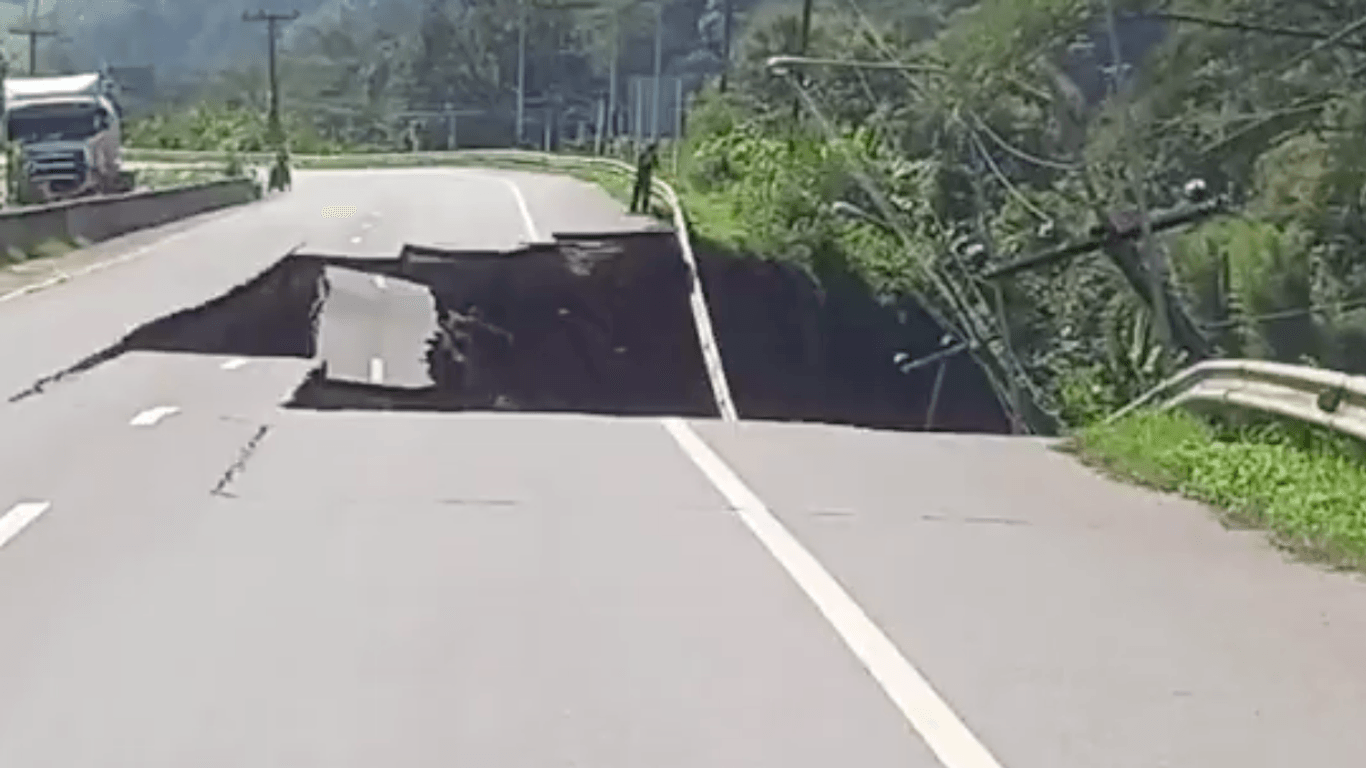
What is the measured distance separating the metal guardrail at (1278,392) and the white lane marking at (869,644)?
3611 millimetres

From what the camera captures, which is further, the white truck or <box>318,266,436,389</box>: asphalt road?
the white truck

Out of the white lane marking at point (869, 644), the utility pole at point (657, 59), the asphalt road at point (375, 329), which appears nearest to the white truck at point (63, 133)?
the asphalt road at point (375, 329)

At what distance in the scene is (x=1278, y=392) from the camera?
15.5 meters

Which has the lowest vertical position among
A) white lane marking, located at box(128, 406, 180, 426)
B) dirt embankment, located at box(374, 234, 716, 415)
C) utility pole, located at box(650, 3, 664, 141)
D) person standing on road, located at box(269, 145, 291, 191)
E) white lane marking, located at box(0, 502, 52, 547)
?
person standing on road, located at box(269, 145, 291, 191)

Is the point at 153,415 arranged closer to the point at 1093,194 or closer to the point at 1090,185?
the point at 1093,194

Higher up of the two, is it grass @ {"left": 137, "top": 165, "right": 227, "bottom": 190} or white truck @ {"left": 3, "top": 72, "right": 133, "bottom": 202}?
white truck @ {"left": 3, "top": 72, "right": 133, "bottom": 202}

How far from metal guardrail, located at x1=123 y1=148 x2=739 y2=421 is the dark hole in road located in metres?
0.33

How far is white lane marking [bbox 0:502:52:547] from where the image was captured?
11.1 m

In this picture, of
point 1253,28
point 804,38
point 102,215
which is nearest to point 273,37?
point 804,38

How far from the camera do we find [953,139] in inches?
2162

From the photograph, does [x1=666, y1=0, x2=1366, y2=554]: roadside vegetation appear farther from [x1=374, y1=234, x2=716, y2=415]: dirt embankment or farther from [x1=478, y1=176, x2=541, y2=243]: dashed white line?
[x1=374, y1=234, x2=716, y2=415]: dirt embankment

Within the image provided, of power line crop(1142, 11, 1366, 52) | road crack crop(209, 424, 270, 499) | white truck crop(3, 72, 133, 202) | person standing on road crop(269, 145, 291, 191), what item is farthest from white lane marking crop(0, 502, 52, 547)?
person standing on road crop(269, 145, 291, 191)

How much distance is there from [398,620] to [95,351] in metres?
13.5

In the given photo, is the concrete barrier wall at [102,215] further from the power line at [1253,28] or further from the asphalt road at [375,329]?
the power line at [1253,28]
